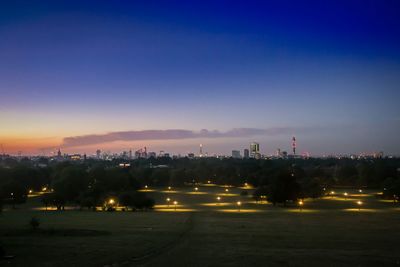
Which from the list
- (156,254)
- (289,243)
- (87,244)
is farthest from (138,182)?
(156,254)

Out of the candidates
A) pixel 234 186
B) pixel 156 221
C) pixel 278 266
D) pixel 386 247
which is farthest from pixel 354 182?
pixel 278 266

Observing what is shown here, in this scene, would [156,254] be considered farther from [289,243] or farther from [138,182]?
[138,182]

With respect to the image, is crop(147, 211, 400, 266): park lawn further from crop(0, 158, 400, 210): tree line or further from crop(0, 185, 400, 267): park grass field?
crop(0, 158, 400, 210): tree line

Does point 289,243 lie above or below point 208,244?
below

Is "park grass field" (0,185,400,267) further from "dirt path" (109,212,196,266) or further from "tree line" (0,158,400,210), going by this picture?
"tree line" (0,158,400,210)

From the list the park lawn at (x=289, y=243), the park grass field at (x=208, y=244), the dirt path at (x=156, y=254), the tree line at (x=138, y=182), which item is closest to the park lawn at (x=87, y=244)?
the park grass field at (x=208, y=244)

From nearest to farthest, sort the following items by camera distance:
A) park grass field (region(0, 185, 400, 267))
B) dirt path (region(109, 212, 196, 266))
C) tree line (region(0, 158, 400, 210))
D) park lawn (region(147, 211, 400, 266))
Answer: dirt path (region(109, 212, 196, 266)) < park grass field (region(0, 185, 400, 267)) < park lawn (region(147, 211, 400, 266)) < tree line (region(0, 158, 400, 210))

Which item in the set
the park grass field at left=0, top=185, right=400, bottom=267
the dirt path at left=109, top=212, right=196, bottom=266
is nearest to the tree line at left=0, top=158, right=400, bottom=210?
the park grass field at left=0, top=185, right=400, bottom=267

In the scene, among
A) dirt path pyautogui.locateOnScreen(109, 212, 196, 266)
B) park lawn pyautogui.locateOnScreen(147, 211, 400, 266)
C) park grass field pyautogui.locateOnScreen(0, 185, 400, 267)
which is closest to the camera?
dirt path pyautogui.locateOnScreen(109, 212, 196, 266)

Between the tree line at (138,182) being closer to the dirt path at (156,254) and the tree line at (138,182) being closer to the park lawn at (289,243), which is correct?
the park lawn at (289,243)

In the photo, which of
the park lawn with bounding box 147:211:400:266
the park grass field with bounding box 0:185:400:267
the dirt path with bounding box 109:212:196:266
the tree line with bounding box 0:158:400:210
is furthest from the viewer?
the tree line with bounding box 0:158:400:210

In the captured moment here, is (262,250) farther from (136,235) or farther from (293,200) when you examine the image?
(293,200)

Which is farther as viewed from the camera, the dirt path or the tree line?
the tree line

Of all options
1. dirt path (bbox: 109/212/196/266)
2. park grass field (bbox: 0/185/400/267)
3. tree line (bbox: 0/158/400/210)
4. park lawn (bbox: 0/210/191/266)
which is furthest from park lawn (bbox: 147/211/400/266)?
tree line (bbox: 0/158/400/210)
